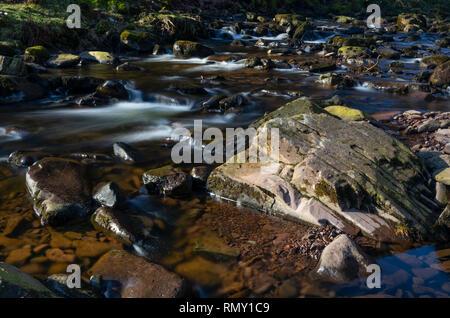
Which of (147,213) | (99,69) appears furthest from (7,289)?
(99,69)

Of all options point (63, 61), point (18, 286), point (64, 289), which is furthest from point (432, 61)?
point (18, 286)

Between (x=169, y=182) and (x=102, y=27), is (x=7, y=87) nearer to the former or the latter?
(x=169, y=182)

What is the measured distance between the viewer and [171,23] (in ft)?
76.8

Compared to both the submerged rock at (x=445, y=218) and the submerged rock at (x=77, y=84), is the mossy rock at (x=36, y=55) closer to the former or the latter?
the submerged rock at (x=77, y=84)

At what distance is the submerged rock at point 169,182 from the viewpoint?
5.55 meters

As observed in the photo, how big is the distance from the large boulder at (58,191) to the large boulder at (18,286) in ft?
5.76

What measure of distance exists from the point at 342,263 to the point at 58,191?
4051 millimetres

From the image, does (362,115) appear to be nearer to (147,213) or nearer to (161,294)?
(147,213)

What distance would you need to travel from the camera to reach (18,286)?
2666mm

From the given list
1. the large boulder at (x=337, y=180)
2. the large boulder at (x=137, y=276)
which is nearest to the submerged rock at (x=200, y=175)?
the large boulder at (x=337, y=180)

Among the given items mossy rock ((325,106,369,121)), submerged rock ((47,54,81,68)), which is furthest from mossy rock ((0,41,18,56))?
mossy rock ((325,106,369,121))
